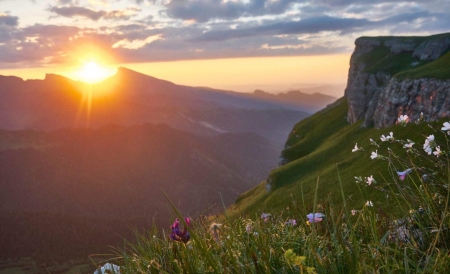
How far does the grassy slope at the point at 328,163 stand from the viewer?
1816 inches

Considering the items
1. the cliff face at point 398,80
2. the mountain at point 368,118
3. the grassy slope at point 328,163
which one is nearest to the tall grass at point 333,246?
the grassy slope at point 328,163

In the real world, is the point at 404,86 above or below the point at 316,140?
above

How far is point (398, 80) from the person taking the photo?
6006 cm

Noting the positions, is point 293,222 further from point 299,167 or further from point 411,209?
point 299,167

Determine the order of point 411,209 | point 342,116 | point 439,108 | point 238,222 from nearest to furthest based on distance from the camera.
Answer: point 411,209 → point 238,222 → point 439,108 → point 342,116

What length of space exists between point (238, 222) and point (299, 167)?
65.6 m

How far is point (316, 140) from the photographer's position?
88.6 meters

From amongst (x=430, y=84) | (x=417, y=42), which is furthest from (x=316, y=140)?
(x=430, y=84)

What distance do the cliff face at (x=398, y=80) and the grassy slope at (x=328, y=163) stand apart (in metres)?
3.64

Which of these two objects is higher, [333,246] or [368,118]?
[333,246]

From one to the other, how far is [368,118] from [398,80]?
491 inches

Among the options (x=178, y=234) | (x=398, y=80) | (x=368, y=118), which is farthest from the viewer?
(x=368, y=118)

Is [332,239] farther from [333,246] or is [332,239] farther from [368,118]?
[368,118]

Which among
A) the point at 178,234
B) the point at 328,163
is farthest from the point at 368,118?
the point at 178,234
